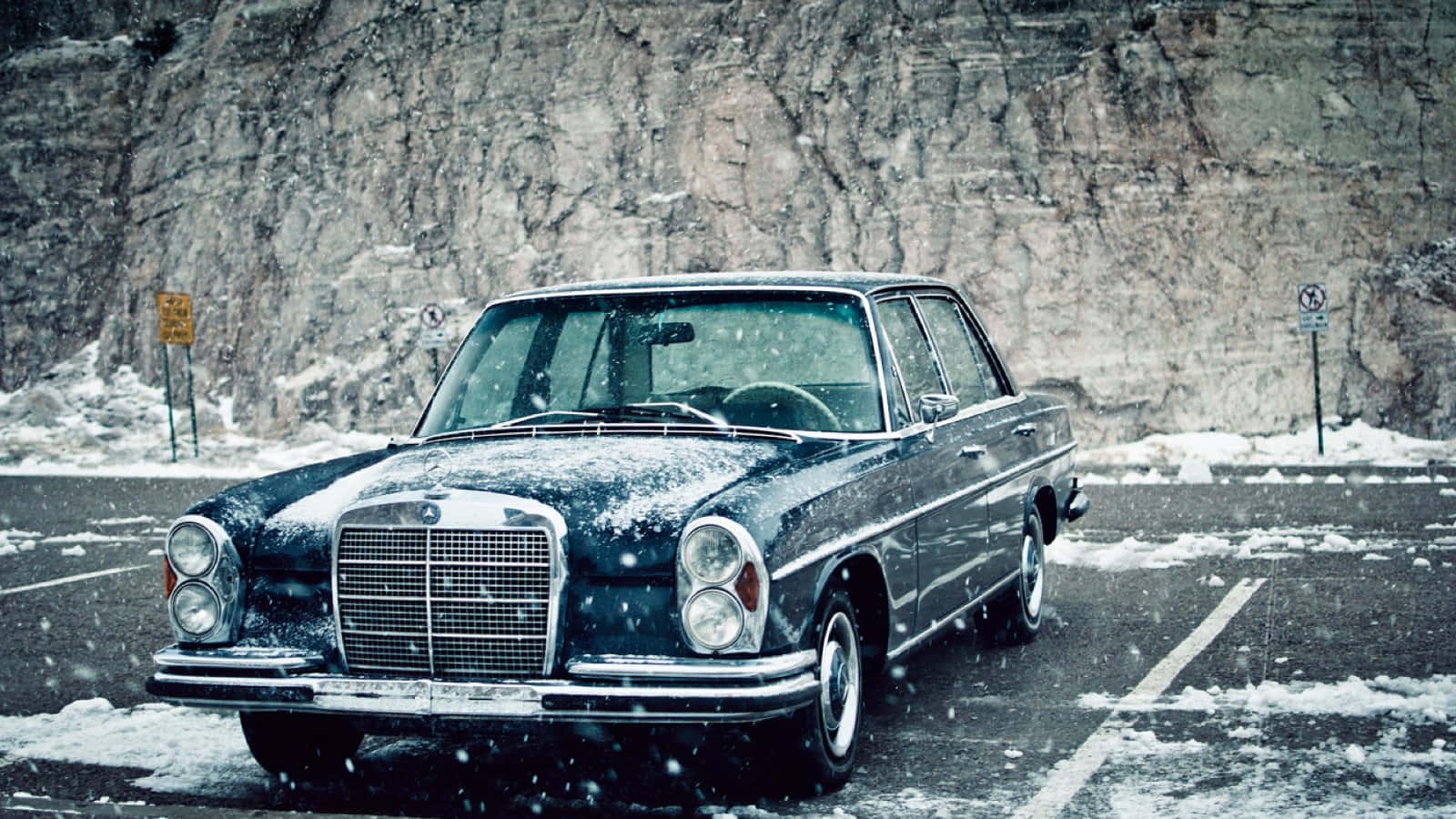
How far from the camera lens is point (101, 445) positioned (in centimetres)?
2694

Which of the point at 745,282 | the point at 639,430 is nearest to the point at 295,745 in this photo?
the point at 639,430

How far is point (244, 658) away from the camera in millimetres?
4656

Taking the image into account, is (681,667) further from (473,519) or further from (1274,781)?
(1274,781)

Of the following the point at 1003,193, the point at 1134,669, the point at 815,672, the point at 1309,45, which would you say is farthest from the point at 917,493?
the point at 1309,45

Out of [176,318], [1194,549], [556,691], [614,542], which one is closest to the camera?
[556,691]

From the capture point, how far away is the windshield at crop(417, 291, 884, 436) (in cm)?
564

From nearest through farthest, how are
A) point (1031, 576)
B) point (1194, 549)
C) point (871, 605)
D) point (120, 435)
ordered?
point (871, 605) → point (1031, 576) → point (1194, 549) → point (120, 435)

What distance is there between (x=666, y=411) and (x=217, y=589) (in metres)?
1.65

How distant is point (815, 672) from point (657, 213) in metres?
22.7

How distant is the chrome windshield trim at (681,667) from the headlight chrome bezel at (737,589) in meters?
0.05

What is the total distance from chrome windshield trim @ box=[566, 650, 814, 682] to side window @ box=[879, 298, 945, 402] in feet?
6.10

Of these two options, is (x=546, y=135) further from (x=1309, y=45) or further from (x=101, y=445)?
(x=1309, y=45)

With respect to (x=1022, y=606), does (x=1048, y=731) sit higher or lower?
lower

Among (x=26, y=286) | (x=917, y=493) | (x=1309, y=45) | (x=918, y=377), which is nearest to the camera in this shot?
(x=917, y=493)
